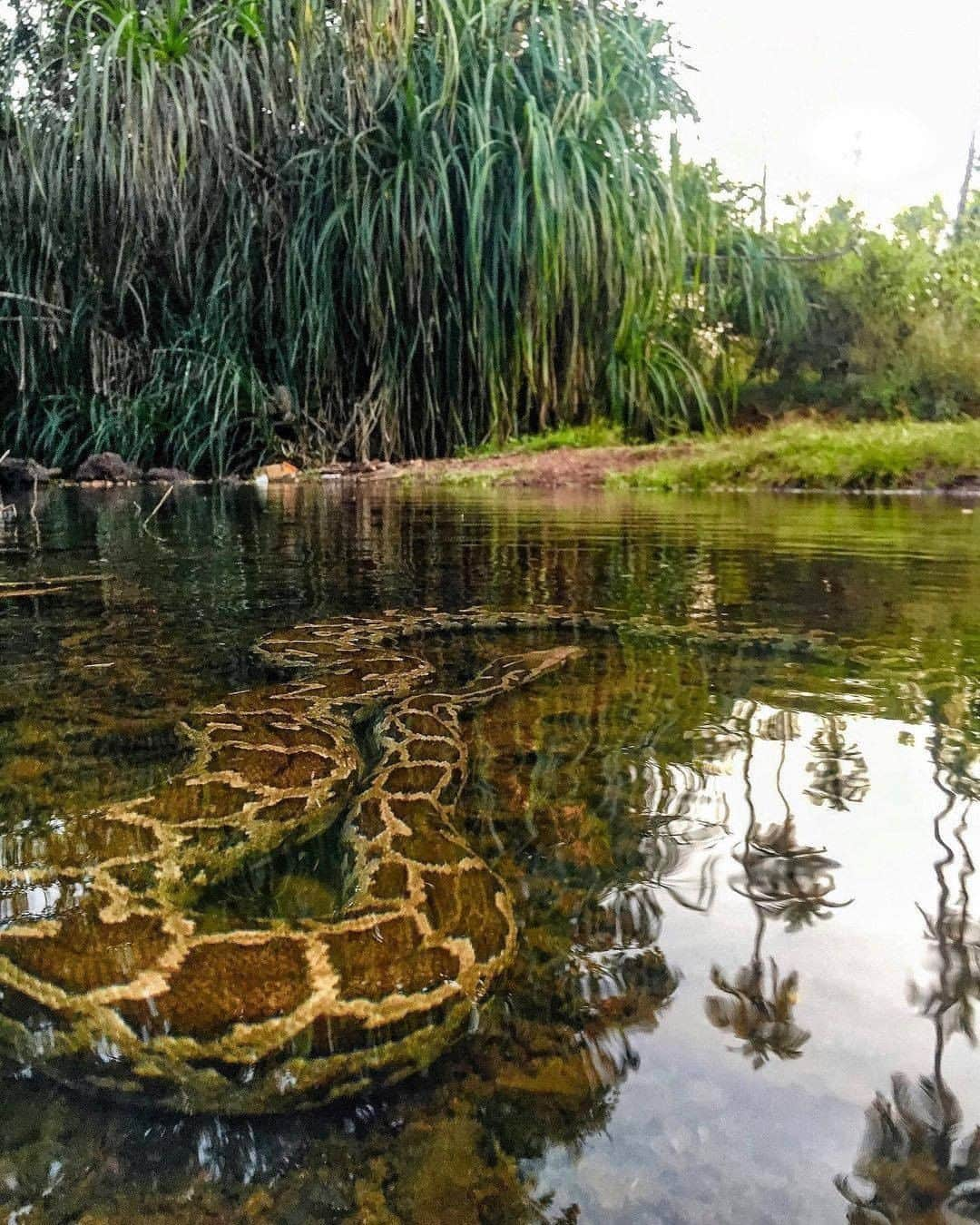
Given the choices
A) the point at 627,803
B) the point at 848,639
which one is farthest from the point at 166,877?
the point at 848,639

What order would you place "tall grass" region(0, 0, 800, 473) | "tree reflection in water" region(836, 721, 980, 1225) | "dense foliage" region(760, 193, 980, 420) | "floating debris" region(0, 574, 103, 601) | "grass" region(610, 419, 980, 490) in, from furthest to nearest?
"dense foliage" region(760, 193, 980, 420)
"tall grass" region(0, 0, 800, 473)
"grass" region(610, 419, 980, 490)
"floating debris" region(0, 574, 103, 601)
"tree reflection in water" region(836, 721, 980, 1225)

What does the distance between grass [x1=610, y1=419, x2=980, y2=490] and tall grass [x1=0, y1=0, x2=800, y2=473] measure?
1994 mm

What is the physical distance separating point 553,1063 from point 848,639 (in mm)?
2485

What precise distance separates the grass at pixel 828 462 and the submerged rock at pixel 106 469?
19.0ft

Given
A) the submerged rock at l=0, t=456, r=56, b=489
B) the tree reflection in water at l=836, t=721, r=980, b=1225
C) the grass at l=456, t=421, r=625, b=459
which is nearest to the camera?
the tree reflection in water at l=836, t=721, r=980, b=1225

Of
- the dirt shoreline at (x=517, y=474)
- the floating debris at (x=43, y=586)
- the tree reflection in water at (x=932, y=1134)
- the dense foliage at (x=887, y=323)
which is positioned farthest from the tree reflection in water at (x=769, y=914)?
the dense foliage at (x=887, y=323)

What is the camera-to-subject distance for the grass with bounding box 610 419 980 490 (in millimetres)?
9922

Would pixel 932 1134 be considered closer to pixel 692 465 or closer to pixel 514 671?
pixel 514 671

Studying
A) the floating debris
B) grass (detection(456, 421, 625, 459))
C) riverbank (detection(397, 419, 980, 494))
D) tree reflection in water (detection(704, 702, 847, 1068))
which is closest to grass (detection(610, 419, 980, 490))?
riverbank (detection(397, 419, 980, 494))

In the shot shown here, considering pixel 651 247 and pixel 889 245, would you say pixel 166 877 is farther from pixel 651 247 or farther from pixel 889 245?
pixel 889 245

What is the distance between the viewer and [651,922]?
5.17 feet

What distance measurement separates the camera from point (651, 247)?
11.8m

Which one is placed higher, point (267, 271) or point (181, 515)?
point (267, 271)

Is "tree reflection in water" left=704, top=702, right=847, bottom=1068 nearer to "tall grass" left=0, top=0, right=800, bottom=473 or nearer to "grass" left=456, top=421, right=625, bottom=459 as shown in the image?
"grass" left=456, top=421, right=625, bottom=459
